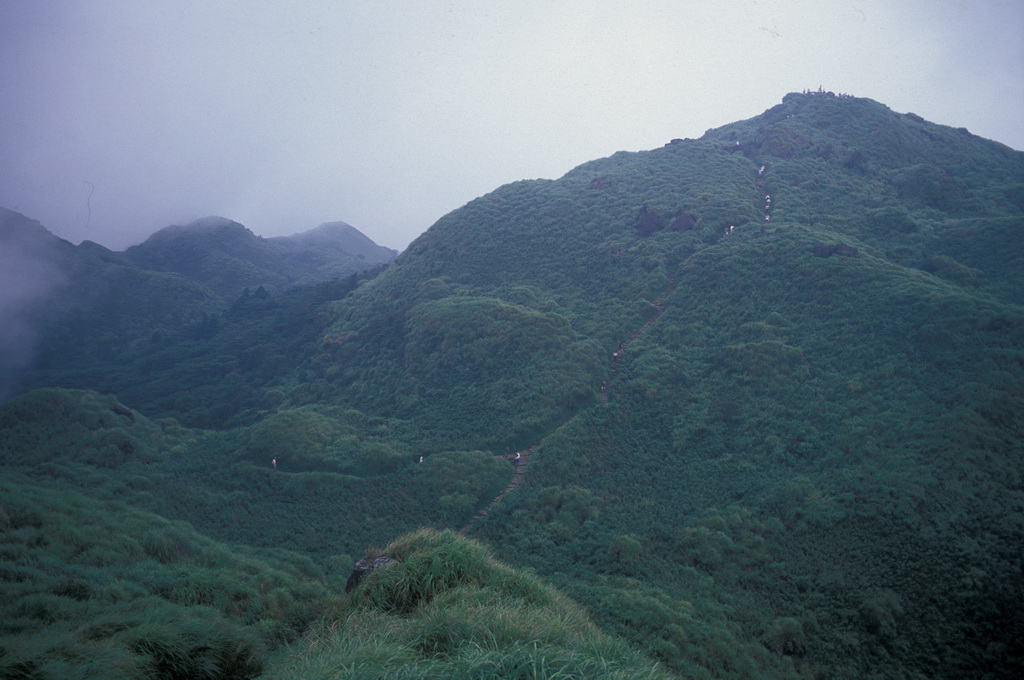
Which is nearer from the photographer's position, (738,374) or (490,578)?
(490,578)

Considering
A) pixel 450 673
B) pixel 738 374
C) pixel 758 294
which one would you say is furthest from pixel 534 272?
pixel 450 673

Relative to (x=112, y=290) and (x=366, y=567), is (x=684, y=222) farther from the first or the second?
(x=112, y=290)

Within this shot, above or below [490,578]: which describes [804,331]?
above

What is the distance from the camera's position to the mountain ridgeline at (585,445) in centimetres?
860

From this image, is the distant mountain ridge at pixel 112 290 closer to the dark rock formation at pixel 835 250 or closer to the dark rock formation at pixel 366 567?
the dark rock formation at pixel 366 567

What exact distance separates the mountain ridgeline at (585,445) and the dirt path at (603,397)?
5.9 inches

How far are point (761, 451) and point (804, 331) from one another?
31.0 feet

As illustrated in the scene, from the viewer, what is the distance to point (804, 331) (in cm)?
2861

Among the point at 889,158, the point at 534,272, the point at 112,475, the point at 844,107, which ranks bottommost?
the point at 112,475

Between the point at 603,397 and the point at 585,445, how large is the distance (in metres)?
4.21

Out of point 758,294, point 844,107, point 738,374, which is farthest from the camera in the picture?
point 844,107

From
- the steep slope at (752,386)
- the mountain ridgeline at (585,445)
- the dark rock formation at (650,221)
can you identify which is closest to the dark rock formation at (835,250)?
the steep slope at (752,386)

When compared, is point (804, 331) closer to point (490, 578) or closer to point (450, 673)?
point (490, 578)

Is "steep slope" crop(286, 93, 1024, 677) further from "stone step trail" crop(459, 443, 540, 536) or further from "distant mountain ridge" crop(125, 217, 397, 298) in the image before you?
"distant mountain ridge" crop(125, 217, 397, 298)
